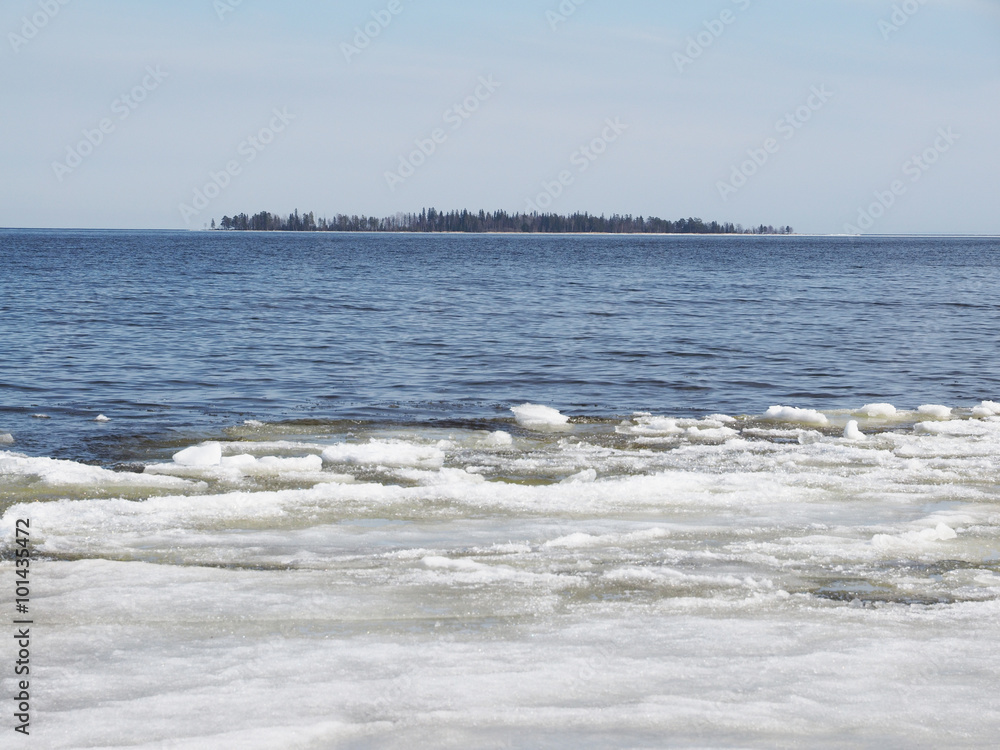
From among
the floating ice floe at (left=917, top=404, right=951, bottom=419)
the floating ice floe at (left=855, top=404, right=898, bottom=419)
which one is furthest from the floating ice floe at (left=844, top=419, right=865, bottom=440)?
the floating ice floe at (left=917, top=404, right=951, bottom=419)

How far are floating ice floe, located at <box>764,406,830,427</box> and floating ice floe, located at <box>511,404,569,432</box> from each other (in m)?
3.05

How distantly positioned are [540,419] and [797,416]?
3.76m

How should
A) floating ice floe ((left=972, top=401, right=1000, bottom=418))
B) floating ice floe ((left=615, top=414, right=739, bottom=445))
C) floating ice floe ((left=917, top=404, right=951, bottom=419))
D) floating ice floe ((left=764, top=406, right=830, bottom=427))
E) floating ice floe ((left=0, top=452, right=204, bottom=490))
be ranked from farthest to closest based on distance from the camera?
floating ice floe ((left=972, top=401, right=1000, bottom=418))
floating ice floe ((left=917, top=404, right=951, bottom=419))
floating ice floe ((left=764, top=406, right=830, bottom=427))
floating ice floe ((left=615, top=414, right=739, bottom=445))
floating ice floe ((left=0, top=452, right=204, bottom=490))

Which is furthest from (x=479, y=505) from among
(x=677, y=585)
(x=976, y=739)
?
(x=976, y=739)

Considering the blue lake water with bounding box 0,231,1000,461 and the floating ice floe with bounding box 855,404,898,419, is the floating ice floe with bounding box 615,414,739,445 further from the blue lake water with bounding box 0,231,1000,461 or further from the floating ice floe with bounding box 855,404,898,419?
the floating ice floe with bounding box 855,404,898,419

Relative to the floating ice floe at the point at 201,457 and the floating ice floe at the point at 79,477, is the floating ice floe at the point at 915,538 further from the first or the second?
the floating ice floe at the point at 201,457

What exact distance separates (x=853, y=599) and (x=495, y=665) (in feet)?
8.96

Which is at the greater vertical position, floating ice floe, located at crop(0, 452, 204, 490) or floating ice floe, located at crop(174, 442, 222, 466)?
floating ice floe, located at crop(174, 442, 222, 466)

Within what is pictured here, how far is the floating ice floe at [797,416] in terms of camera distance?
1398 centimetres

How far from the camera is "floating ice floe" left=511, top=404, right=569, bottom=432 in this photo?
14008mm

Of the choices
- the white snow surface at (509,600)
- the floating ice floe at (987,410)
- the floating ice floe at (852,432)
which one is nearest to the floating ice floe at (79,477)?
the white snow surface at (509,600)

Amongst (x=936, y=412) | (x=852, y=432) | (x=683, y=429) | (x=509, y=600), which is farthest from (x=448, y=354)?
(x=509, y=600)

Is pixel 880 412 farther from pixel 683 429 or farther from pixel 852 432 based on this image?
pixel 683 429

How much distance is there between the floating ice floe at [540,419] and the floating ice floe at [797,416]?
10.0 feet
